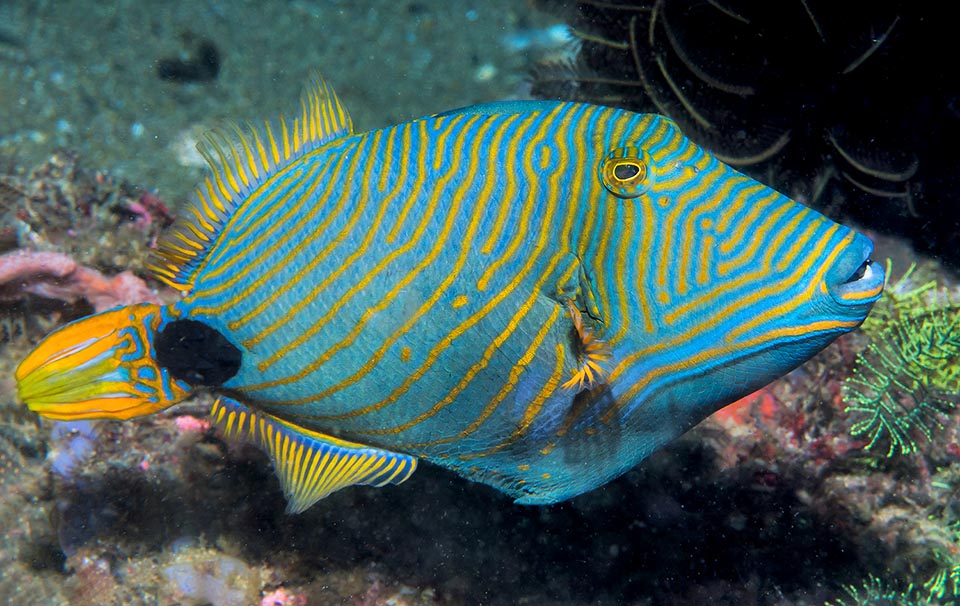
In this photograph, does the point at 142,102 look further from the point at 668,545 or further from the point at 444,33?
the point at 668,545

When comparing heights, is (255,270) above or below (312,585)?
above

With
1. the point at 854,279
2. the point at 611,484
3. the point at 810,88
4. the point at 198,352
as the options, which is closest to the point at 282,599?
the point at 611,484

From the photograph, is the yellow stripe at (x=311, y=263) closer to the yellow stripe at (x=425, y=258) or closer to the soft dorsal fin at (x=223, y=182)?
the yellow stripe at (x=425, y=258)

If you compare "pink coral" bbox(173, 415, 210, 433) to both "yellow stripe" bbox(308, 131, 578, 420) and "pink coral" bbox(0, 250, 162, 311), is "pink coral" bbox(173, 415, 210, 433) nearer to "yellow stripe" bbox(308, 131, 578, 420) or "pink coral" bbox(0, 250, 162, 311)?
"pink coral" bbox(0, 250, 162, 311)

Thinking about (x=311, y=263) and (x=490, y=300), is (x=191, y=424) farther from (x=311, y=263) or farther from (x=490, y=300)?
(x=490, y=300)

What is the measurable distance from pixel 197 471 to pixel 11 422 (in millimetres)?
1303

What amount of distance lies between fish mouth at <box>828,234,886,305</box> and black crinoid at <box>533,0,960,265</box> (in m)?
2.66

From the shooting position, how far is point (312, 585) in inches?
135

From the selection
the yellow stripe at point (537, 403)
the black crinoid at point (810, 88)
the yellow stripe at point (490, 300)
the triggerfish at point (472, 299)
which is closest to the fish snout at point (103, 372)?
the triggerfish at point (472, 299)

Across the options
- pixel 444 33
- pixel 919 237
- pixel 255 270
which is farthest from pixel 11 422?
pixel 919 237

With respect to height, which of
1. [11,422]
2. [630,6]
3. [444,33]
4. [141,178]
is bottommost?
[11,422]

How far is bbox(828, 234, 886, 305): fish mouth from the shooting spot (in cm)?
161

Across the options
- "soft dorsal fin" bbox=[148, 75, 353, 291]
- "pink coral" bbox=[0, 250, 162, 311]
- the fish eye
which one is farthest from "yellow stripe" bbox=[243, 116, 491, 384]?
"pink coral" bbox=[0, 250, 162, 311]

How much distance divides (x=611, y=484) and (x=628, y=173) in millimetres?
2306
